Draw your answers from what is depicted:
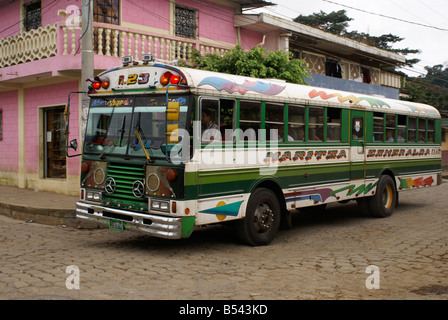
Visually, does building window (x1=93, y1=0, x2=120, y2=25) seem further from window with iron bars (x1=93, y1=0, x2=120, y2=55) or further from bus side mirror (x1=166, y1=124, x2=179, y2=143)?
bus side mirror (x1=166, y1=124, x2=179, y2=143)

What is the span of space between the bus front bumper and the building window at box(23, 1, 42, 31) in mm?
8682

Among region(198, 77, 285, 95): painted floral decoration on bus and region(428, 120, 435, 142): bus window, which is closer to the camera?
region(198, 77, 285, 95): painted floral decoration on bus

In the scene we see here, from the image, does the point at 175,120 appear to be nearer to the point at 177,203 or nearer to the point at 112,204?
the point at 177,203

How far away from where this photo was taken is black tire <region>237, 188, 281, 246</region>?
7.49 meters

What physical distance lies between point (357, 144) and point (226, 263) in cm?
476

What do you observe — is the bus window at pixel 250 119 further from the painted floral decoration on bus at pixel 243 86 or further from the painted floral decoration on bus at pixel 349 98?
the painted floral decoration on bus at pixel 349 98

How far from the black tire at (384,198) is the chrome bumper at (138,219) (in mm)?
5888

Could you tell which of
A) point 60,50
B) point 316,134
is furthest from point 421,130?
point 60,50

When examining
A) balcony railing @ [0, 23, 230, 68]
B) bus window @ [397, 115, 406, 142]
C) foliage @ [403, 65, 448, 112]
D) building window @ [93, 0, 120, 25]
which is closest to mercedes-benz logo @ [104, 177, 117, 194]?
balcony railing @ [0, 23, 230, 68]

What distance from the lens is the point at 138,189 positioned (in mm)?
6844

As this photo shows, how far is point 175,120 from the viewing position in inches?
247

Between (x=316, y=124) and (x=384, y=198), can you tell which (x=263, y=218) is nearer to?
(x=316, y=124)

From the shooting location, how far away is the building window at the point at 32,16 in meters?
14.0
